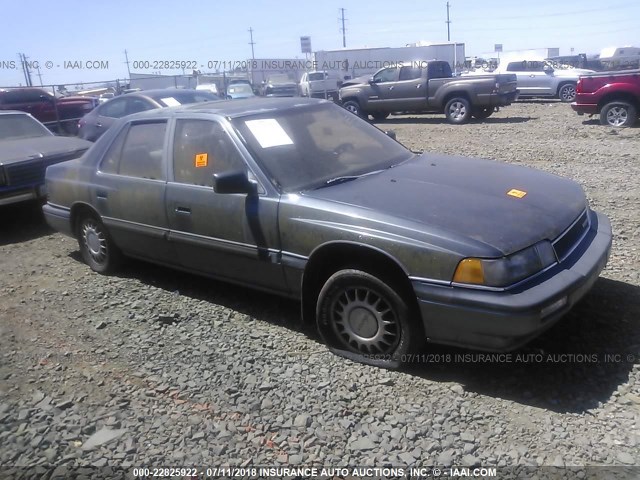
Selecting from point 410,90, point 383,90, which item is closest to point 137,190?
point 410,90

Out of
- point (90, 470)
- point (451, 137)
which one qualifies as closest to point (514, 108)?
point (451, 137)

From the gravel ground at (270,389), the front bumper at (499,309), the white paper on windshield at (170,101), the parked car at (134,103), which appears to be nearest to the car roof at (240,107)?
the gravel ground at (270,389)

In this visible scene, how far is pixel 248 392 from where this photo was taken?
3430mm

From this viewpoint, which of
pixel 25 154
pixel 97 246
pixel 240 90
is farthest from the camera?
pixel 240 90

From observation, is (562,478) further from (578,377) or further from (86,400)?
(86,400)

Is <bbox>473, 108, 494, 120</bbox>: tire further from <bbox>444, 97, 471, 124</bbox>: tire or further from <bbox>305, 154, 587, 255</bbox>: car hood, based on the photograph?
<bbox>305, 154, 587, 255</bbox>: car hood

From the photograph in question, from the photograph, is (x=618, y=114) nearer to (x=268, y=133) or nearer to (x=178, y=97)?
(x=178, y=97)

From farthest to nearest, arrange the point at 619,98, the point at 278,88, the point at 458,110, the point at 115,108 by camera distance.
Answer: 1. the point at 278,88
2. the point at 458,110
3. the point at 619,98
4. the point at 115,108

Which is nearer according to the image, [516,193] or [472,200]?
[472,200]

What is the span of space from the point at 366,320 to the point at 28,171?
5.37 meters

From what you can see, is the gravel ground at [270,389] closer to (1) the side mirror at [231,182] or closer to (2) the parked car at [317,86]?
(1) the side mirror at [231,182]

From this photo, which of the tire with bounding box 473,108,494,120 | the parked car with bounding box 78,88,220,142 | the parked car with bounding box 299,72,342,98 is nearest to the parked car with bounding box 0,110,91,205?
the parked car with bounding box 78,88,220,142

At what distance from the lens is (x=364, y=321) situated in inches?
142

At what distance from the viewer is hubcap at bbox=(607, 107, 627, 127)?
1260 centimetres
